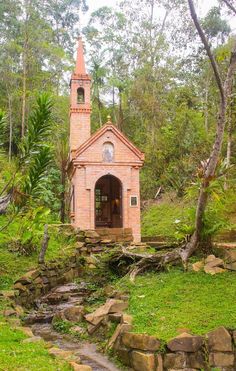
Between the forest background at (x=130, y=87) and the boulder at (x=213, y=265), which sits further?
the forest background at (x=130, y=87)

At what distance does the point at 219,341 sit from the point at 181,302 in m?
1.41

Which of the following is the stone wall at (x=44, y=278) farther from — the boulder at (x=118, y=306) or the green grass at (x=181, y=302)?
the boulder at (x=118, y=306)

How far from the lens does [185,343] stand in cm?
652

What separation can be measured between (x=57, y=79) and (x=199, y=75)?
1094 cm

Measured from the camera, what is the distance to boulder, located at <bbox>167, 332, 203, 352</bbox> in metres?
6.50

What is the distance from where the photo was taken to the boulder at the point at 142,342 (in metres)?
6.60

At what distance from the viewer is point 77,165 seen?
18969mm

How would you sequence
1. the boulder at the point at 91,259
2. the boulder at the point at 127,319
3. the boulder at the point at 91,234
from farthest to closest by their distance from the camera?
the boulder at the point at 91,234 → the boulder at the point at 91,259 → the boulder at the point at 127,319

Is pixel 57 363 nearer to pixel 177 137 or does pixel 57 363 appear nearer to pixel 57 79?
pixel 177 137

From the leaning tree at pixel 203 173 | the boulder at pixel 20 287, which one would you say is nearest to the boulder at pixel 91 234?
the leaning tree at pixel 203 173

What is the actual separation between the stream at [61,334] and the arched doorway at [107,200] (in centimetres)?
1008

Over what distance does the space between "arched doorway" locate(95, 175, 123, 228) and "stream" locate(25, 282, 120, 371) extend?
10084mm

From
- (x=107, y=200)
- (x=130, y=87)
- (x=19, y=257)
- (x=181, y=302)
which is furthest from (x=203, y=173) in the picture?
(x=130, y=87)

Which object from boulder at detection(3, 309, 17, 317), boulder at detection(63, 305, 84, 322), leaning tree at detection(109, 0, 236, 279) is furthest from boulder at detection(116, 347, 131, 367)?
leaning tree at detection(109, 0, 236, 279)
